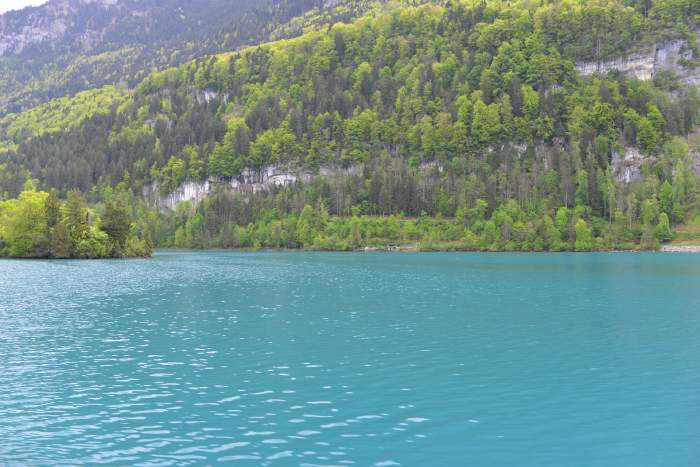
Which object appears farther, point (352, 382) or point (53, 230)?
point (53, 230)

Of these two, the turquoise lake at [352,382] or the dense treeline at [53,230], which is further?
the dense treeline at [53,230]

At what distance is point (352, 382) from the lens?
25.5 metres

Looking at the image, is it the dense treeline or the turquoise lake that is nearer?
the turquoise lake

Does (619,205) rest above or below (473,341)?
above

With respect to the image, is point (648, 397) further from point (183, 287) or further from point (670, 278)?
point (670, 278)

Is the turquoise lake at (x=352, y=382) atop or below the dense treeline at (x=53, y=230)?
below

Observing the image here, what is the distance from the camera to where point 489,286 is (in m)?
67.6

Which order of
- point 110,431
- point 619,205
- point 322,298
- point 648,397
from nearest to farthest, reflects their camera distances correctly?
point 110,431
point 648,397
point 322,298
point 619,205

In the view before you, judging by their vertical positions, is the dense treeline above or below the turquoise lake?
above

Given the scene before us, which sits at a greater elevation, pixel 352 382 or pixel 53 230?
pixel 53 230

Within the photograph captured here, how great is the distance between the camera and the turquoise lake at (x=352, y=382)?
17953 mm

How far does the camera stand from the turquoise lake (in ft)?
58.9

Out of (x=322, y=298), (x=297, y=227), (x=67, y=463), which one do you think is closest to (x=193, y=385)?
(x=67, y=463)

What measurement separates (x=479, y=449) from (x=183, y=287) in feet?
181
